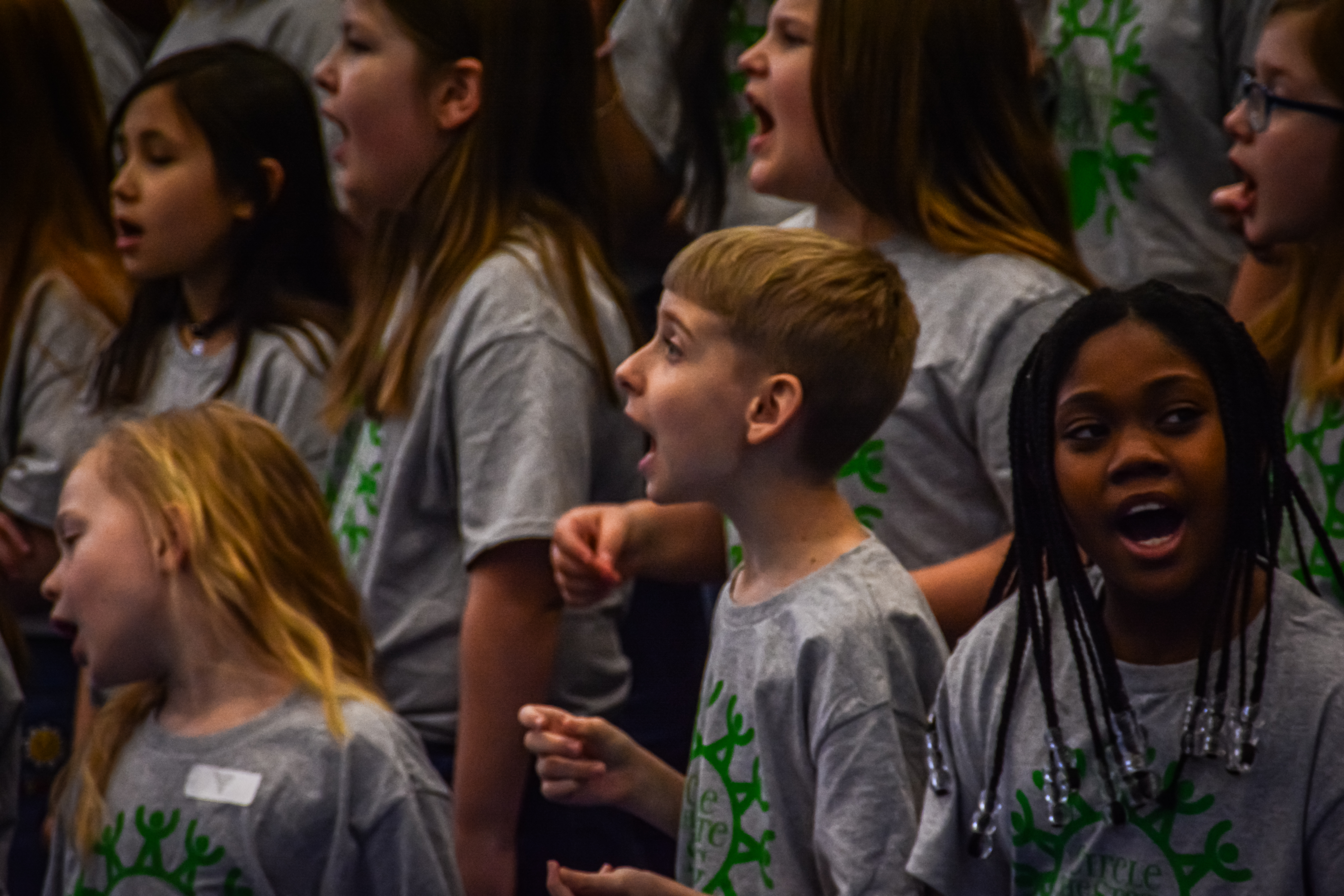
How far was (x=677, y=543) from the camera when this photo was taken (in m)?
2.48

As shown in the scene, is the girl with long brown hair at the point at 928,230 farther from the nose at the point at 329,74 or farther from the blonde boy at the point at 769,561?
the nose at the point at 329,74

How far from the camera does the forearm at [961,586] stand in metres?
2.18

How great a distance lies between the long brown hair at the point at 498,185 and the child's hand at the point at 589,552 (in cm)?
35

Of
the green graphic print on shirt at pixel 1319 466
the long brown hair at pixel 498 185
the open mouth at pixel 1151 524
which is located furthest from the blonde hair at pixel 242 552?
the green graphic print on shirt at pixel 1319 466

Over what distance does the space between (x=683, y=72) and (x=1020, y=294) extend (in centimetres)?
115

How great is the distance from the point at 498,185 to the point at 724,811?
3.64ft

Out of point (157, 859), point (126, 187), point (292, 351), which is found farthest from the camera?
point (126, 187)

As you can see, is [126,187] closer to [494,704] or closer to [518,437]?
[518,437]

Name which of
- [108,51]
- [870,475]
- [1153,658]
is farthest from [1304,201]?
[108,51]

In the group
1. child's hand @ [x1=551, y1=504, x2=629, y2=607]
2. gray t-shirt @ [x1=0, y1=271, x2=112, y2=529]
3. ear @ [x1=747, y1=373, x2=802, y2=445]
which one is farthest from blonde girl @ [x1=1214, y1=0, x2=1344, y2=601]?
gray t-shirt @ [x1=0, y1=271, x2=112, y2=529]

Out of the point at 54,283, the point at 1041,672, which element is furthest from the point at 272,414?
the point at 1041,672

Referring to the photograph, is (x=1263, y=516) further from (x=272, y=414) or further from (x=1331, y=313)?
(x=272, y=414)

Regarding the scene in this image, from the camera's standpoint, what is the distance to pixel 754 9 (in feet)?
10.6

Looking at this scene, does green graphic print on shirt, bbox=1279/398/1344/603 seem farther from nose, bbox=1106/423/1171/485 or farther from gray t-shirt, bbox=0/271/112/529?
gray t-shirt, bbox=0/271/112/529
